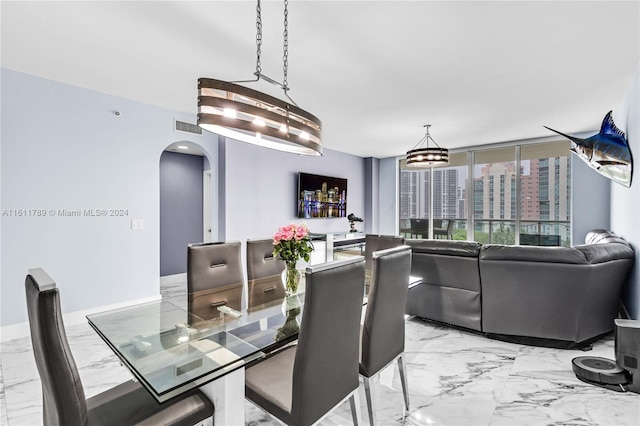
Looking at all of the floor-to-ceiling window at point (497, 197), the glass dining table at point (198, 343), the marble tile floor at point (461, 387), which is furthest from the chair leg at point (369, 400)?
the floor-to-ceiling window at point (497, 197)

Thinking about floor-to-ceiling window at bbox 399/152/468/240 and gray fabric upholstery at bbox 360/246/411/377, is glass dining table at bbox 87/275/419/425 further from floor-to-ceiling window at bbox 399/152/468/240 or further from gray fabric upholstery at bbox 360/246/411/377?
floor-to-ceiling window at bbox 399/152/468/240

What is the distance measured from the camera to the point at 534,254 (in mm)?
2795

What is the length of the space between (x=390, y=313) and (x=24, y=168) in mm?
3763

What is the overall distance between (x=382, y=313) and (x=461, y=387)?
110cm

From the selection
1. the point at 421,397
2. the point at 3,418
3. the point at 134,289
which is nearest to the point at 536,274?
the point at 421,397

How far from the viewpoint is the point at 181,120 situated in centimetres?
439

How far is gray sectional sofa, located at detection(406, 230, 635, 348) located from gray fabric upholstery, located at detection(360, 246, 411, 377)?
4.71 ft

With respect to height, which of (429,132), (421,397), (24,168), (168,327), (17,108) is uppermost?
(429,132)

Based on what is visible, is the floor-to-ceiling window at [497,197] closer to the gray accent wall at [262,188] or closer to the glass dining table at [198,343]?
the gray accent wall at [262,188]

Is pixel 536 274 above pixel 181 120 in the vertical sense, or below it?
below

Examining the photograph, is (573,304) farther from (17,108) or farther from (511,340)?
(17,108)

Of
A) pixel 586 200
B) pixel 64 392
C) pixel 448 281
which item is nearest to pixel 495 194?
pixel 586 200

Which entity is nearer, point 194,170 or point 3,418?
point 3,418

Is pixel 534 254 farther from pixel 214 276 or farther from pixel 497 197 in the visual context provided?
pixel 497 197
